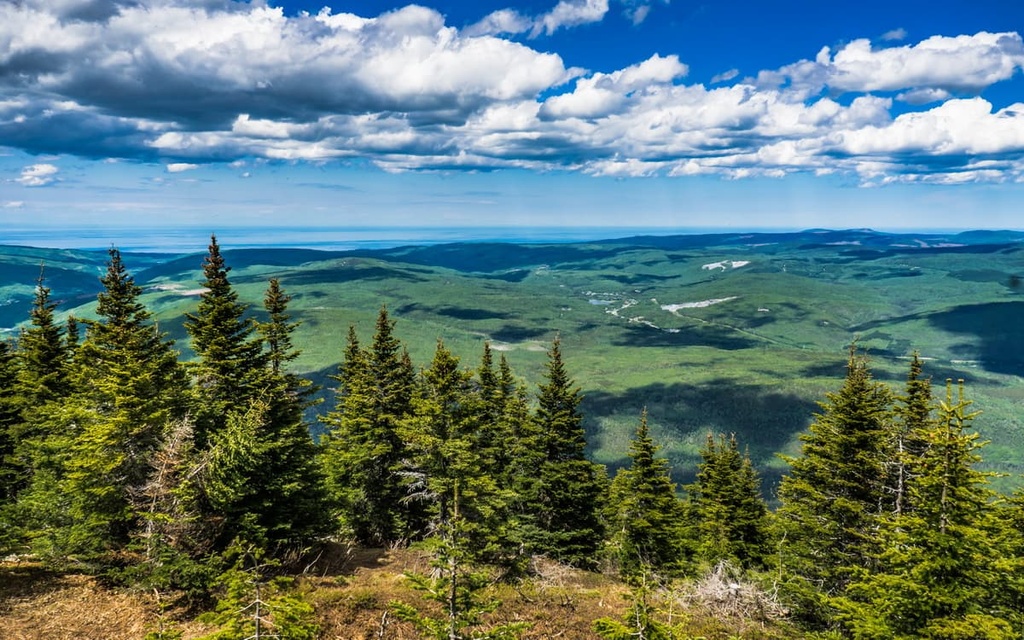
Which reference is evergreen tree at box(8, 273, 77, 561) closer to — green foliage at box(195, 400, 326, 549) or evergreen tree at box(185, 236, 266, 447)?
evergreen tree at box(185, 236, 266, 447)

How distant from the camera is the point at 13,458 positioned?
90.2 ft

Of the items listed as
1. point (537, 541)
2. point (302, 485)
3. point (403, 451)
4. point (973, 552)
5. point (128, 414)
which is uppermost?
point (128, 414)

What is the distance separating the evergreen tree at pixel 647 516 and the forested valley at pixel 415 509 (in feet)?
0.53

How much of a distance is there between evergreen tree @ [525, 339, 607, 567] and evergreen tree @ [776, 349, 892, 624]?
1129cm

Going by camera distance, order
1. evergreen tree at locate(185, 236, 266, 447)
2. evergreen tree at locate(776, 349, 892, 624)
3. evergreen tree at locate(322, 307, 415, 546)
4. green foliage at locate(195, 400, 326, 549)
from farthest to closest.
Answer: evergreen tree at locate(322, 307, 415, 546)
evergreen tree at locate(776, 349, 892, 624)
evergreen tree at locate(185, 236, 266, 447)
green foliage at locate(195, 400, 326, 549)

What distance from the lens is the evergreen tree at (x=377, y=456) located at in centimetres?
3117

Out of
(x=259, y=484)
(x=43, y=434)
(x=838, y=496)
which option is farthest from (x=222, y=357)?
(x=838, y=496)

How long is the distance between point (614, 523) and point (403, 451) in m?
17.3

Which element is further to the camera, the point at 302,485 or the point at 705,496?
the point at 705,496

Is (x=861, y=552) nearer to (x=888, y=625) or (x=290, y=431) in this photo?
(x=888, y=625)

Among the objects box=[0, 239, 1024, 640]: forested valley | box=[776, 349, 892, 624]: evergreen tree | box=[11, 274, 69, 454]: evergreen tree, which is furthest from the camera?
box=[11, 274, 69, 454]: evergreen tree

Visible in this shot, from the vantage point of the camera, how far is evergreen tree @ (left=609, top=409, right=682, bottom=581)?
107ft

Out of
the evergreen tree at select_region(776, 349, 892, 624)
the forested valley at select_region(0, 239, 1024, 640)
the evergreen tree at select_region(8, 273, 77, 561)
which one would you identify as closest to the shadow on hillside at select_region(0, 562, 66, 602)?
the forested valley at select_region(0, 239, 1024, 640)

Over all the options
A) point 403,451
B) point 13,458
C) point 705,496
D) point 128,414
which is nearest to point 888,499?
point 705,496
